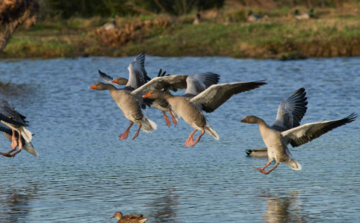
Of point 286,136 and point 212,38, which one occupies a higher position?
point 286,136

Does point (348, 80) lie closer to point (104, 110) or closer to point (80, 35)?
point (104, 110)

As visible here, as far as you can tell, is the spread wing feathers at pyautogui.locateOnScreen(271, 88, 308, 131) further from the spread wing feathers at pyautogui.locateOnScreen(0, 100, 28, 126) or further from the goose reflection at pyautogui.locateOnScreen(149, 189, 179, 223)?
the spread wing feathers at pyautogui.locateOnScreen(0, 100, 28, 126)

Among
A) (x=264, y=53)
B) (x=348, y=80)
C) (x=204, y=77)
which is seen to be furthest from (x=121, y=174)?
(x=264, y=53)

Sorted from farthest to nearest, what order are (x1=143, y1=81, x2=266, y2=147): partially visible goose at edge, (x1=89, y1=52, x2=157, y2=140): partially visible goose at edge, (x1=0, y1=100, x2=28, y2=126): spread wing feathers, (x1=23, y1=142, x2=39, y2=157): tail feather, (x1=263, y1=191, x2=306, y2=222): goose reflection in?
(x1=23, y1=142, x2=39, y2=157): tail feather
(x1=89, y1=52, x2=157, y2=140): partially visible goose at edge
(x1=0, y1=100, x2=28, y2=126): spread wing feathers
(x1=143, y1=81, x2=266, y2=147): partially visible goose at edge
(x1=263, y1=191, x2=306, y2=222): goose reflection

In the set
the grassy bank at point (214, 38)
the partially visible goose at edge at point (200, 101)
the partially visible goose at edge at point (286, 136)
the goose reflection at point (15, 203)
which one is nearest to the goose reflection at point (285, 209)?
the partially visible goose at edge at point (286, 136)

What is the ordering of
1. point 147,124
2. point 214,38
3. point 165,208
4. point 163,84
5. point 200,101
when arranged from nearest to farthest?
point 165,208
point 200,101
point 163,84
point 147,124
point 214,38

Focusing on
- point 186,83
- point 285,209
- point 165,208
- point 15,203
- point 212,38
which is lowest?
point 212,38

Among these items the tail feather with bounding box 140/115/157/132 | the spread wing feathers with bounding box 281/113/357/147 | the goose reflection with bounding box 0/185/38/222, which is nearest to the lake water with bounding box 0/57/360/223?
the goose reflection with bounding box 0/185/38/222

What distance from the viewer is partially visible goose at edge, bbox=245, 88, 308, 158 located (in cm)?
1231

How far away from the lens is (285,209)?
1115 cm

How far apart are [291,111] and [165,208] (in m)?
3.03

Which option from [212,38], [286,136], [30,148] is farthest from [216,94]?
[212,38]

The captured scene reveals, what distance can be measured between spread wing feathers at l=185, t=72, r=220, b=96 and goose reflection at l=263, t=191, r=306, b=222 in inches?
106

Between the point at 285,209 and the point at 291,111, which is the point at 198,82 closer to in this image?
the point at 291,111
